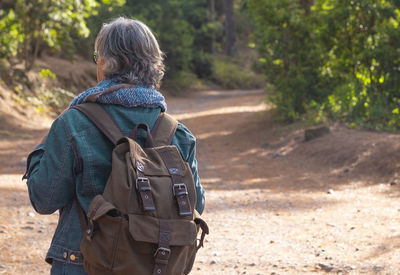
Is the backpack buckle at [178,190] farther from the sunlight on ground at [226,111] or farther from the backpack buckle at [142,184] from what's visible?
the sunlight on ground at [226,111]

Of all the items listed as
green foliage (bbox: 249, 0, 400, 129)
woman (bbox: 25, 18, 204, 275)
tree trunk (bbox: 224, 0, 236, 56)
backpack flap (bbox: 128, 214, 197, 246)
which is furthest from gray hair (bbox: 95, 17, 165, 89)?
tree trunk (bbox: 224, 0, 236, 56)

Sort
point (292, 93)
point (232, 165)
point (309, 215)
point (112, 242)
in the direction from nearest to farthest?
point (112, 242) < point (309, 215) < point (232, 165) < point (292, 93)

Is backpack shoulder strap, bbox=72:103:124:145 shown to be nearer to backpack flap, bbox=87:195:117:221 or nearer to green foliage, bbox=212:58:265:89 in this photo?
backpack flap, bbox=87:195:117:221

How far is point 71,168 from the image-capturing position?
229 centimetres

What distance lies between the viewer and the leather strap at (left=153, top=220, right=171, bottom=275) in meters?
2.18

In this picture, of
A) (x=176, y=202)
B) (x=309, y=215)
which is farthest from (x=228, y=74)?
(x=176, y=202)

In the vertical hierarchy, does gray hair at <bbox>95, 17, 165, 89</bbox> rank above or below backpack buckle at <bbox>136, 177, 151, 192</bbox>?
above

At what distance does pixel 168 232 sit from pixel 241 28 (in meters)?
49.6

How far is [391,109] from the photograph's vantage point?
12.3m

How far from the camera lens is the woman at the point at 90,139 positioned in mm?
2275

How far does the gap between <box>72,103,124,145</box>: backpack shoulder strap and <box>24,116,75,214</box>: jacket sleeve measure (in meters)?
0.10

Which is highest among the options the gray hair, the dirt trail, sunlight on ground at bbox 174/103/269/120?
the gray hair

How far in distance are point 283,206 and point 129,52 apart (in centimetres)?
580

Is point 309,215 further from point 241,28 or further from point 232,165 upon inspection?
point 241,28
